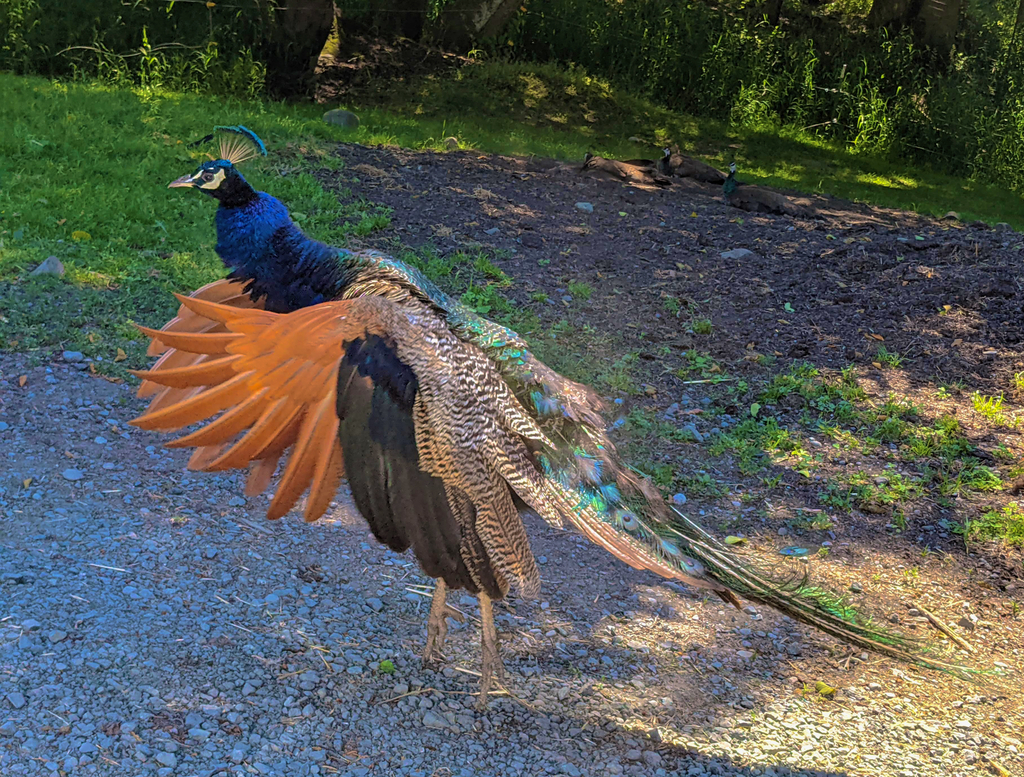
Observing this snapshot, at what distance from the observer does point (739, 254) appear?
25.0 feet

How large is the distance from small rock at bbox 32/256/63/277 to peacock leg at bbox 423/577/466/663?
11.8 ft

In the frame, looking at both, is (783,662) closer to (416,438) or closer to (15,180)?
(416,438)

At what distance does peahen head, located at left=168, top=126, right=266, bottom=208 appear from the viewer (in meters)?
3.51

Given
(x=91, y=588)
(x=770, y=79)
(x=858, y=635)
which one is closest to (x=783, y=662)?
(x=858, y=635)

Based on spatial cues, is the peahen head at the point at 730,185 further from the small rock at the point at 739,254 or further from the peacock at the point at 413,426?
the peacock at the point at 413,426

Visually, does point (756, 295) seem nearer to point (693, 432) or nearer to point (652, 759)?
point (693, 432)

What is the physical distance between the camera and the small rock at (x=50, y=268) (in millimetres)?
5641

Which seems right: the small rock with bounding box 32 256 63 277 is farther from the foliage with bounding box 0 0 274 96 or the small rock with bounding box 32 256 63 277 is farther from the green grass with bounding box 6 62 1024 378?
the foliage with bounding box 0 0 274 96

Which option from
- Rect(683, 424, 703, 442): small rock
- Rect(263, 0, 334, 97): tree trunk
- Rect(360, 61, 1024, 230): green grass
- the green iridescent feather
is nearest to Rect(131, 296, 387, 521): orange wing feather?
the green iridescent feather

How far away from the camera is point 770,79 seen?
12.9 metres

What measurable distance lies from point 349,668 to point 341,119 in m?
7.76

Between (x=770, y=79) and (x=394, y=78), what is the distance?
16.9 ft

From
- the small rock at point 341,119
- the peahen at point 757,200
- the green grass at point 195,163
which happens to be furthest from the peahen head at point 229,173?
the small rock at point 341,119

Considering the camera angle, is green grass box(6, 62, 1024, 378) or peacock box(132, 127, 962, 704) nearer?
peacock box(132, 127, 962, 704)
